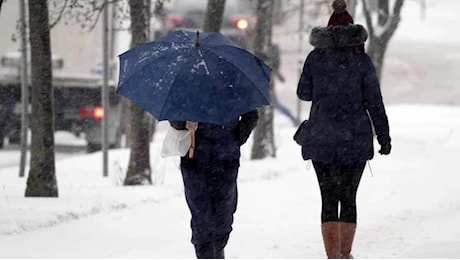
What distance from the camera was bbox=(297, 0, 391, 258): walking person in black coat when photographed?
7.42 m

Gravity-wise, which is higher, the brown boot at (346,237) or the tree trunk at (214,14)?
the tree trunk at (214,14)

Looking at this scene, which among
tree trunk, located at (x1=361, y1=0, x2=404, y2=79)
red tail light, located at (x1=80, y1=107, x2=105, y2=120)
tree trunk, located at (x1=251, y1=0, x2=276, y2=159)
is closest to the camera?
tree trunk, located at (x1=251, y1=0, x2=276, y2=159)

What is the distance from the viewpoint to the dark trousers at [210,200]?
22.6 ft

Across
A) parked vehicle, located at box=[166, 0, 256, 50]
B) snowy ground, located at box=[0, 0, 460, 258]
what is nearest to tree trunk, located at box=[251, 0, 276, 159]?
snowy ground, located at box=[0, 0, 460, 258]

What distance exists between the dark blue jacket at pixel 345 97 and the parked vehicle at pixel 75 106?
1500 cm

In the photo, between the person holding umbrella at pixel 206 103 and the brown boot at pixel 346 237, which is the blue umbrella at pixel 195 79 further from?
the brown boot at pixel 346 237

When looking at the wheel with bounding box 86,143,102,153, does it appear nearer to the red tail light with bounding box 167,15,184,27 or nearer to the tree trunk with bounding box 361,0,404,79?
the tree trunk with bounding box 361,0,404,79

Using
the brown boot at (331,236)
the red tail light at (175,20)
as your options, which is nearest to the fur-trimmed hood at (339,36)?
the brown boot at (331,236)

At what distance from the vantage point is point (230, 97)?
267 inches

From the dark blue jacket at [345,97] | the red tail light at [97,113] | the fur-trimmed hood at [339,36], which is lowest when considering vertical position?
the red tail light at [97,113]

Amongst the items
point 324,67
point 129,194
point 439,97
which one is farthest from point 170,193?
point 439,97

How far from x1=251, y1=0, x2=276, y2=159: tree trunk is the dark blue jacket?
10789mm

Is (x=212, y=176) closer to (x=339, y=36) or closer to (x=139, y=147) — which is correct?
(x=339, y=36)

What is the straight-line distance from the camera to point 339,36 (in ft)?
24.2
